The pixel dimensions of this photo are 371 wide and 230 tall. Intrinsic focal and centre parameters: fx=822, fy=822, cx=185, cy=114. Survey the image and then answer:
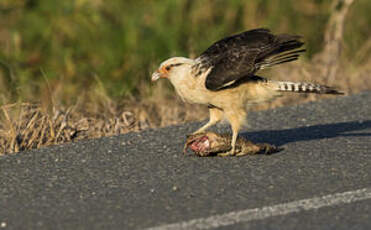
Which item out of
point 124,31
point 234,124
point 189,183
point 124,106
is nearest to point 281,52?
point 234,124

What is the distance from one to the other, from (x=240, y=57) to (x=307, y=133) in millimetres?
1292

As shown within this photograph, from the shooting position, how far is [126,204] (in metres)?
5.35

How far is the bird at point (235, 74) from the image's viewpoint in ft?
22.0

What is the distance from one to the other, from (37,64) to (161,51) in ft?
6.02

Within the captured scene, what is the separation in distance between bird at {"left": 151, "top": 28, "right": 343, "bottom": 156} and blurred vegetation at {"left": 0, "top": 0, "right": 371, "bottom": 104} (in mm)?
3275

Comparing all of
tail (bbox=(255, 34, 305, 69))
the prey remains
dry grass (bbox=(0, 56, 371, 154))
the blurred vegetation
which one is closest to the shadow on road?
the prey remains

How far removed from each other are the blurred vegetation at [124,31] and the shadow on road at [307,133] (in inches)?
109

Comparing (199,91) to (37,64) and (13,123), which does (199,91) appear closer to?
(13,123)

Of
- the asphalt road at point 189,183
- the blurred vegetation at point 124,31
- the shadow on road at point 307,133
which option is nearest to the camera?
the asphalt road at point 189,183

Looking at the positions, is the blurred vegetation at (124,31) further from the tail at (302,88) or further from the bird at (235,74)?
the tail at (302,88)

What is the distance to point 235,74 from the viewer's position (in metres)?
6.70

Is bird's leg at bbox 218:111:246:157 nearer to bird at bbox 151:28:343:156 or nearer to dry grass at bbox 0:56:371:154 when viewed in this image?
bird at bbox 151:28:343:156

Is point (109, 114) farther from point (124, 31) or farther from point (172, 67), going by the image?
point (124, 31)

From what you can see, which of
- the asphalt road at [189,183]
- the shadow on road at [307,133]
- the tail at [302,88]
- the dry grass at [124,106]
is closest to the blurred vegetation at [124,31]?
the dry grass at [124,106]
